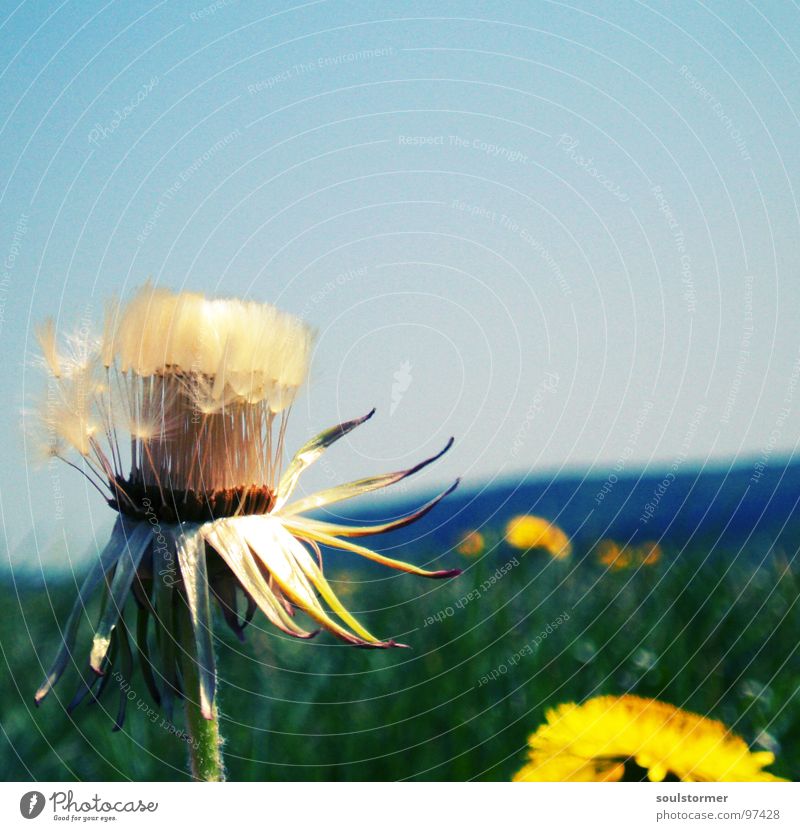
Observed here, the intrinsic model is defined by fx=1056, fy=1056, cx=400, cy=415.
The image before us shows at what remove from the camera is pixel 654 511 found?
180cm

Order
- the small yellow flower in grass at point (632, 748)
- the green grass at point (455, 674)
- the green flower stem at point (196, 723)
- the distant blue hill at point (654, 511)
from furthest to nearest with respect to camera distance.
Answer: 1. the distant blue hill at point (654, 511)
2. the green grass at point (455, 674)
3. the small yellow flower in grass at point (632, 748)
4. the green flower stem at point (196, 723)

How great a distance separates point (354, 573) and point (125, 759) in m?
0.68

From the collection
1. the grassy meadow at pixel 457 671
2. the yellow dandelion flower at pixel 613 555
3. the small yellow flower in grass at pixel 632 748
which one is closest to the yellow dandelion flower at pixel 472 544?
the grassy meadow at pixel 457 671

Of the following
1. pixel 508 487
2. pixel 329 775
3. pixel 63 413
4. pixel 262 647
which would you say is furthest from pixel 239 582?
pixel 508 487

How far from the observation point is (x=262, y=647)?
5.16 feet

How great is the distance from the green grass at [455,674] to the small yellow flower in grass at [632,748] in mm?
182

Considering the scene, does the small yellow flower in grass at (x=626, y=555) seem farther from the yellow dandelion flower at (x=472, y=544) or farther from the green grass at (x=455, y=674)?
the yellow dandelion flower at (x=472, y=544)

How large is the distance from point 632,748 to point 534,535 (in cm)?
81

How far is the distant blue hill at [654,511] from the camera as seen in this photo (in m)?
1.76

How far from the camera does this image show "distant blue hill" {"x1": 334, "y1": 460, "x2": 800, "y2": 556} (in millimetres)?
1763

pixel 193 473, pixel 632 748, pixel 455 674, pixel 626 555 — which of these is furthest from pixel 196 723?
pixel 626 555

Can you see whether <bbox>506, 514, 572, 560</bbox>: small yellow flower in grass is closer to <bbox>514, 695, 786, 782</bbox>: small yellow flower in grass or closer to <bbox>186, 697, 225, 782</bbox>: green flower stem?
<bbox>514, 695, 786, 782</bbox>: small yellow flower in grass

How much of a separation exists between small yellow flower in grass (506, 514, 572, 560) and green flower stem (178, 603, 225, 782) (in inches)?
38.4
